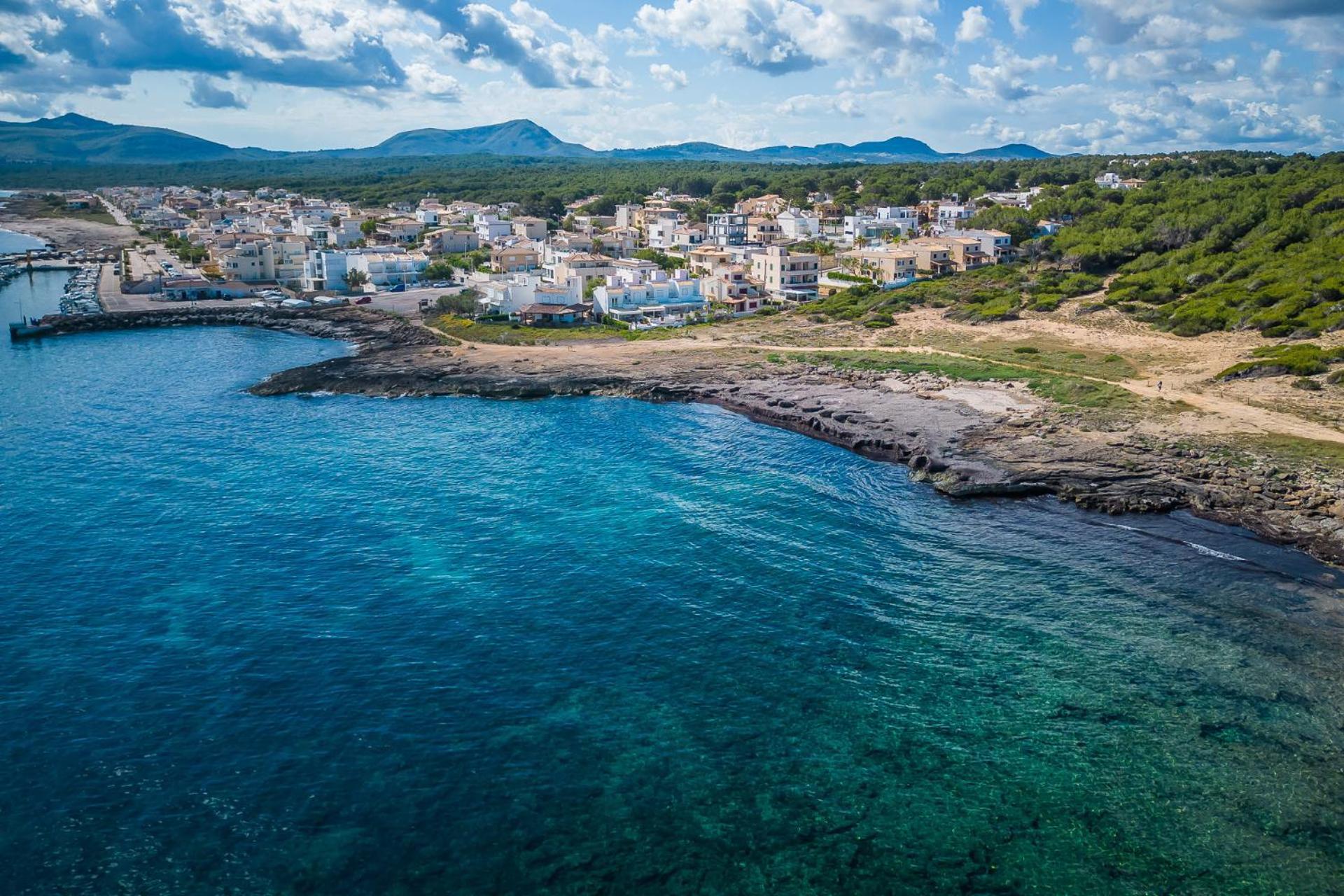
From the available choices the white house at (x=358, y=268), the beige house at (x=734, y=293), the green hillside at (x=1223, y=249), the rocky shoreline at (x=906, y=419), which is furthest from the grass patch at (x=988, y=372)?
the white house at (x=358, y=268)

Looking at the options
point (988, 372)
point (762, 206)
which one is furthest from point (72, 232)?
point (988, 372)

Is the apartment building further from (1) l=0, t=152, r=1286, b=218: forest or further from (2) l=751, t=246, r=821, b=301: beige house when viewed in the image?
(2) l=751, t=246, r=821, b=301: beige house

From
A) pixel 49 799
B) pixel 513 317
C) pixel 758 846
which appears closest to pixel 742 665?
pixel 758 846

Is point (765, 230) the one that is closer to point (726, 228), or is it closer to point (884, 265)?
point (726, 228)

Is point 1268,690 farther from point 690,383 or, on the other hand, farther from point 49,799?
point 690,383

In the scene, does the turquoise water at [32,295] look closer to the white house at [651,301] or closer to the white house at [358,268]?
the white house at [358,268]
